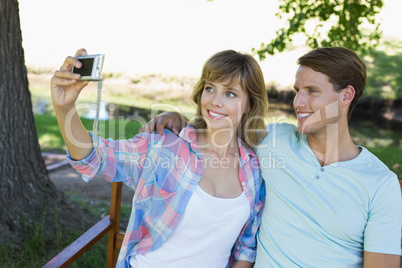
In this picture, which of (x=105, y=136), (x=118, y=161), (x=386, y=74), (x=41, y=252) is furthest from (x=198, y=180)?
(x=386, y=74)

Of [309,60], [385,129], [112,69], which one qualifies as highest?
[309,60]

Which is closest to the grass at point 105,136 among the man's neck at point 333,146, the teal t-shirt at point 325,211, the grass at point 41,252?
the grass at point 41,252

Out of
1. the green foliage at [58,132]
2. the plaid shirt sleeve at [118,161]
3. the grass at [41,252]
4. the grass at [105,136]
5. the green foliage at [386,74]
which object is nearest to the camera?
the plaid shirt sleeve at [118,161]

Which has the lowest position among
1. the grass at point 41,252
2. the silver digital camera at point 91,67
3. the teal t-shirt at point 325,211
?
the grass at point 41,252

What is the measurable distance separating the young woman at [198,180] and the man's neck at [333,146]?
1.10ft

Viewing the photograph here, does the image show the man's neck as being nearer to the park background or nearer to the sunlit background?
the park background

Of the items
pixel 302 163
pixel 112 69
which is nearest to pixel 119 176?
pixel 302 163

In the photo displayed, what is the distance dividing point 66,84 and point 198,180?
786mm

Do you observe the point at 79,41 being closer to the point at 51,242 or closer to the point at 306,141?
the point at 51,242

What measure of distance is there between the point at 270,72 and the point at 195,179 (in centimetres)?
868

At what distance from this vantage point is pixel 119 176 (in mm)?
1842

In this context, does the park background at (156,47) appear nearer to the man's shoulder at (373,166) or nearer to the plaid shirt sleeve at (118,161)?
the plaid shirt sleeve at (118,161)

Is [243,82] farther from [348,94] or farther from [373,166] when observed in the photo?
[373,166]

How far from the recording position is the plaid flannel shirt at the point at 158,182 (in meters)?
1.83
